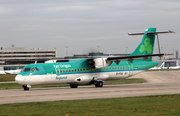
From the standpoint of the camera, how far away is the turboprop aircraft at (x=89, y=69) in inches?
1210

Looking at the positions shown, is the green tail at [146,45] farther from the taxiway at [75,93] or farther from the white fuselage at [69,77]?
the taxiway at [75,93]

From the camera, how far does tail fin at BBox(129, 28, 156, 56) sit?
38719 mm

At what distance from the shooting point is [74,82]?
34062mm

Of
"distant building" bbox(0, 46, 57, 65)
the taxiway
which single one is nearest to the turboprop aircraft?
the taxiway

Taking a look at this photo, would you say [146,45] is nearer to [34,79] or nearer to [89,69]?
[89,69]

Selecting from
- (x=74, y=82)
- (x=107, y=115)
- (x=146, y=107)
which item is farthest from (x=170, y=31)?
(x=107, y=115)

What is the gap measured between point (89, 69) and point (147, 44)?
30.2 feet

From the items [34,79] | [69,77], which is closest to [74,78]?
[69,77]

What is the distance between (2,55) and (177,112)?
185689 millimetres

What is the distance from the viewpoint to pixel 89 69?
35.2 metres

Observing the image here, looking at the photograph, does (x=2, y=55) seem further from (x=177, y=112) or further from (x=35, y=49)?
(x=177, y=112)

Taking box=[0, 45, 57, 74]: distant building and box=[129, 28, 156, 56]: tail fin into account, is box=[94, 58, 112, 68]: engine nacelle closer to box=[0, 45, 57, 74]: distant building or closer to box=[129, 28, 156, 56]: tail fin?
box=[129, 28, 156, 56]: tail fin

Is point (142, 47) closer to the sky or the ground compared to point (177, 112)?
closer to the sky

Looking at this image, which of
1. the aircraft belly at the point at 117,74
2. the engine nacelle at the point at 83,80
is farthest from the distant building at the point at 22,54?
the engine nacelle at the point at 83,80
